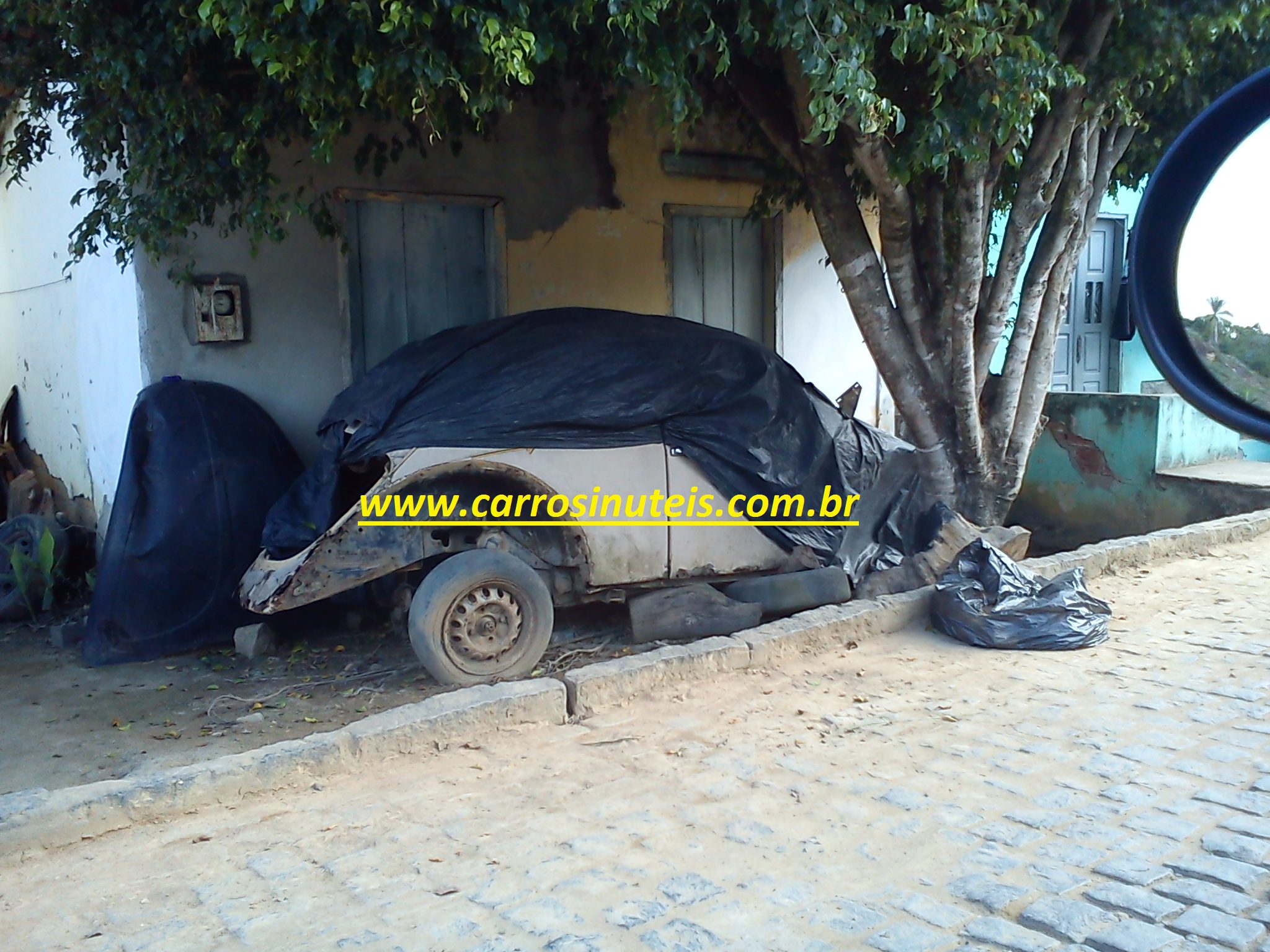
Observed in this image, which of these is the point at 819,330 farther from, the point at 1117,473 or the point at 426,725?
the point at 426,725

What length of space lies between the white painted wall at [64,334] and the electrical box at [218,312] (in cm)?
42

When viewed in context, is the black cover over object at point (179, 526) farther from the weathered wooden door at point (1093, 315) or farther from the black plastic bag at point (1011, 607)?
the weathered wooden door at point (1093, 315)

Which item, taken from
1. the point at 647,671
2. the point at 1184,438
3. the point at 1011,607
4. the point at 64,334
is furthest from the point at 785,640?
the point at 1184,438

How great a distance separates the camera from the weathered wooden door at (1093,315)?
1421 cm

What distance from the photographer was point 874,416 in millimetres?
10438

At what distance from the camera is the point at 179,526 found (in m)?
6.50

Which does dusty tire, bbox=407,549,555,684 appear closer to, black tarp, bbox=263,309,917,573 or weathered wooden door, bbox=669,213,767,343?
black tarp, bbox=263,309,917,573

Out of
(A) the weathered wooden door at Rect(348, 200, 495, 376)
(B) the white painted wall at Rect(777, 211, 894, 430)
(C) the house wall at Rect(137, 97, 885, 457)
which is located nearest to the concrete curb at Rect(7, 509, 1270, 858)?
(C) the house wall at Rect(137, 97, 885, 457)

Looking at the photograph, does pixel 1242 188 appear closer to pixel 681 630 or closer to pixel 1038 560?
pixel 681 630

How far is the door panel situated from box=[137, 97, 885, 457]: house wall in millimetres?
2701

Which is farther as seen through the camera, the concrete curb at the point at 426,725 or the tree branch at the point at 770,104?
the tree branch at the point at 770,104

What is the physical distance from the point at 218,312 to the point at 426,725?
3.94 m

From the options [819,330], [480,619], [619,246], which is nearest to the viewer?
[480,619]

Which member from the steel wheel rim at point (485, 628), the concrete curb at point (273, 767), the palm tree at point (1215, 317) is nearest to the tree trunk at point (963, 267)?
the steel wheel rim at point (485, 628)
